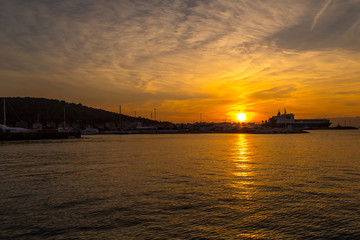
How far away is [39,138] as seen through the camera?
4122 inches

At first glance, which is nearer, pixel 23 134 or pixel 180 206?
pixel 180 206

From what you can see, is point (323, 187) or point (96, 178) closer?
point (323, 187)

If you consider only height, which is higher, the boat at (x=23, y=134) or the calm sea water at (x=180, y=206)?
the boat at (x=23, y=134)

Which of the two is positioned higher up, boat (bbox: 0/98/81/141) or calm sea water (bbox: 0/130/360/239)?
boat (bbox: 0/98/81/141)

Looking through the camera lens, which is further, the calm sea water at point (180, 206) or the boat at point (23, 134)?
the boat at point (23, 134)

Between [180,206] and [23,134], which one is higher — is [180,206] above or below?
below

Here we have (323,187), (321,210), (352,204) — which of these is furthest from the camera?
(323,187)

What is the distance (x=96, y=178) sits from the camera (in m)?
21.8

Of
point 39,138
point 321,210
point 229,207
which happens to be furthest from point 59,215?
point 39,138

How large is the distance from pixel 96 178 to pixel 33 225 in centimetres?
1029

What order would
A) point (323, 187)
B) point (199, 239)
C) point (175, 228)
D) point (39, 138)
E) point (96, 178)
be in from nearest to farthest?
point (199, 239) < point (175, 228) < point (323, 187) < point (96, 178) < point (39, 138)

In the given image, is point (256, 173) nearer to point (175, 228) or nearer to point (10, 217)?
point (175, 228)

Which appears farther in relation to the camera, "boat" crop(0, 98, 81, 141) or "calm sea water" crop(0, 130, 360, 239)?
"boat" crop(0, 98, 81, 141)

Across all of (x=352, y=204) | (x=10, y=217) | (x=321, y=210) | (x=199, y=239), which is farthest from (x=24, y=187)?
(x=352, y=204)
